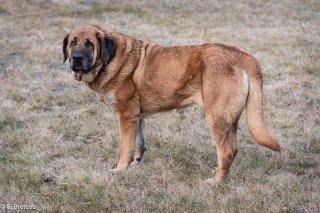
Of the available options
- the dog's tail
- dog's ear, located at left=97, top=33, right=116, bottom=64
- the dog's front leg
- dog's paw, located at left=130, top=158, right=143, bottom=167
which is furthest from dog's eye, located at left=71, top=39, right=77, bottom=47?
the dog's tail

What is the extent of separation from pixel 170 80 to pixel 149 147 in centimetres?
142

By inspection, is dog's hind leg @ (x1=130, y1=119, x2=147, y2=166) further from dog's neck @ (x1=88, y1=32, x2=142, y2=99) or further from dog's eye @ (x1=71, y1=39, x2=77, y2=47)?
dog's eye @ (x1=71, y1=39, x2=77, y2=47)

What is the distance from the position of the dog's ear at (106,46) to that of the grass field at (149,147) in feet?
4.39

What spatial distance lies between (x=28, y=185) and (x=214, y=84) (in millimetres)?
2340

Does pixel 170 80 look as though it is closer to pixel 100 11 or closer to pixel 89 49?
pixel 89 49

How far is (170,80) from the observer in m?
5.59

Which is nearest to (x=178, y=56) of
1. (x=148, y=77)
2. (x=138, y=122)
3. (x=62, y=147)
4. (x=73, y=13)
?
(x=148, y=77)

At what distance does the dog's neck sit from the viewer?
5720 mm

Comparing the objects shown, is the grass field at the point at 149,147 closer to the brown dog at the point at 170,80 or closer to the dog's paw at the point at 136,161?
the dog's paw at the point at 136,161

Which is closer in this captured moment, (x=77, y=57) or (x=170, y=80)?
(x=77, y=57)

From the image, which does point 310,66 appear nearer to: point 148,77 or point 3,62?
point 148,77

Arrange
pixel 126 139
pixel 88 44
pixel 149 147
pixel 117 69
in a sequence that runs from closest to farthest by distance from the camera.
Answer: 1. pixel 88 44
2. pixel 117 69
3. pixel 126 139
4. pixel 149 147

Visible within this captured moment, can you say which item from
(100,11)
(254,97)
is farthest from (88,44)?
(100,11)

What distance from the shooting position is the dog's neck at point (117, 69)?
5.72 meters
